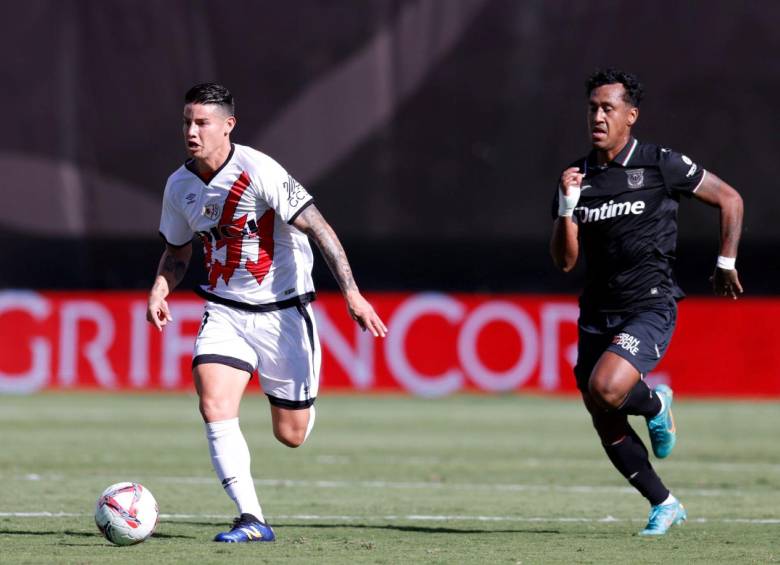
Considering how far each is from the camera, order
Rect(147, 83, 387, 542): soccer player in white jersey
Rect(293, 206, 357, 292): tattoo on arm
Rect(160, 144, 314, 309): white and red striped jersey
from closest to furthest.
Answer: Rect(293, 206, 357, 292): tattoo on arm < Rect(147, 83, 387, 542): soccer player in white jersey < Rect(160, 144, 314, 309): white and red striped jersey

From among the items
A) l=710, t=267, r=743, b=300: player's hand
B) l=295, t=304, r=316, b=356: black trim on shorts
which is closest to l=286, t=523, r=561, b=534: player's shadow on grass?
l=295, t=304, r=316, b=356: black trim on shorts

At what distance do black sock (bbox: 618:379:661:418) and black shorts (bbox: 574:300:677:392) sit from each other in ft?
0.32

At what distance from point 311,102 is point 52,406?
19.5ft

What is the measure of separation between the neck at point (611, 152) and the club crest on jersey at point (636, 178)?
0.13m

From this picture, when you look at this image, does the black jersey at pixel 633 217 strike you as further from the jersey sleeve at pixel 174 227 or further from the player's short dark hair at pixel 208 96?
the jersey sleeve at pixel 174 227

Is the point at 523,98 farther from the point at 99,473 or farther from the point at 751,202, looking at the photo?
the point at 99,473

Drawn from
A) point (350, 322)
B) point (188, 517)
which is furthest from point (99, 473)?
point (350, 322)

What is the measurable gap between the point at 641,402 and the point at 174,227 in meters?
2.70

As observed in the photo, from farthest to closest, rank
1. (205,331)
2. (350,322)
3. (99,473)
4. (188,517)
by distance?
1. (350,322)
2. (99,473)
3. (188,517)
4. (205,331)

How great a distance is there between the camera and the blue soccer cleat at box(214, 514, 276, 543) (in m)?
7.06

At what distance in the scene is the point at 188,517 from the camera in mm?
8328

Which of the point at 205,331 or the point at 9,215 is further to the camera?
the point at 9,215

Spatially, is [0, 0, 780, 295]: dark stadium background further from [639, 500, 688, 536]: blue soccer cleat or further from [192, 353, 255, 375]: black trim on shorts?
[192, 353, 255, 375]: black trim on shorts

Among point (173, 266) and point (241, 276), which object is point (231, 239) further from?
point (173, 266)
